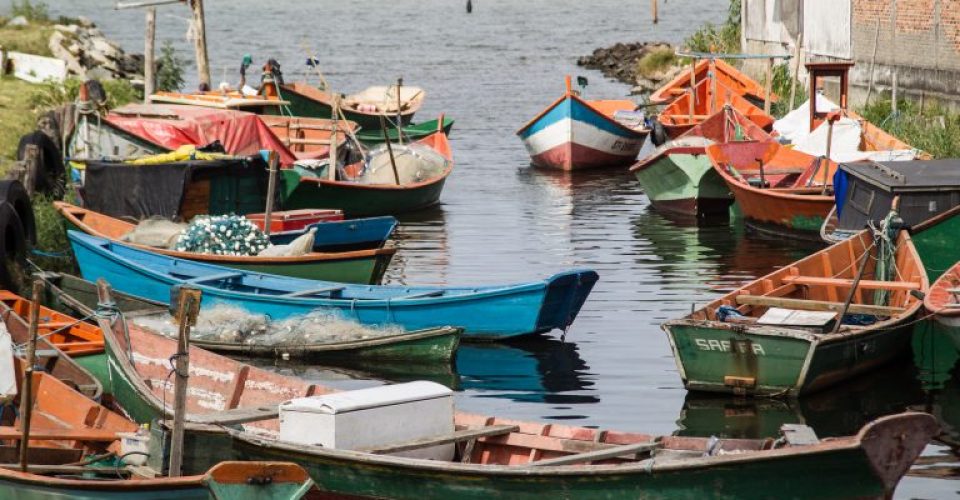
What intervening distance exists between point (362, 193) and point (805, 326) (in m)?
13.7

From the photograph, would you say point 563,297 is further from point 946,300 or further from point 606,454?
point 606,454

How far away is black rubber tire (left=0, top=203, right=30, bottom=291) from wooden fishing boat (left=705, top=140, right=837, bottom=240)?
11.9 meters

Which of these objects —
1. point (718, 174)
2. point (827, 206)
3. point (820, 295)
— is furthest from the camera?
point (718, 174)

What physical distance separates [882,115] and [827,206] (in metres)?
7.98

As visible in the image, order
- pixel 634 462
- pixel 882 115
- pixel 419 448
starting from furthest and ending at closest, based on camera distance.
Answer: pixel 882 115 < pixel 419 448 < pixel 634 462

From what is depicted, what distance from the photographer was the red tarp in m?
28.3

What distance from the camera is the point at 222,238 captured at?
21297 millimetres

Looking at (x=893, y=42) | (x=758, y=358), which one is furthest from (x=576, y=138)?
(x=758, y=358)

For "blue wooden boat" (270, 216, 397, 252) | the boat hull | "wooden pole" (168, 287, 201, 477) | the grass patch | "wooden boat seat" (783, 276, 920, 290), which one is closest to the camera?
"wooden pole" (168, 287, 201, 477)

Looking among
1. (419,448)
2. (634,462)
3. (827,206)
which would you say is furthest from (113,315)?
(827,206)

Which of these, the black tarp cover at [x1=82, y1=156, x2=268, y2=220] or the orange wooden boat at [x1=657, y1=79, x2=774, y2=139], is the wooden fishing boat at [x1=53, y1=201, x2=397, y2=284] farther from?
the orange wooden boat at [x1=657, y1=79, x2=774, y2=139]

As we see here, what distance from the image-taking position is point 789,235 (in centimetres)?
2616

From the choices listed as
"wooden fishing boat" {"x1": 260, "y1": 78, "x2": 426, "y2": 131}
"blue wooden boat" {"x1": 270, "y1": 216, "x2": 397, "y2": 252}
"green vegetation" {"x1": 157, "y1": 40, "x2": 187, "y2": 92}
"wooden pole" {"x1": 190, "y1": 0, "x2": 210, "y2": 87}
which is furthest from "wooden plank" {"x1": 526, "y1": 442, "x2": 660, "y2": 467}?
"green vegetation" {"x1": 157, "y1": 40, "x2": 187, "y2": 92}

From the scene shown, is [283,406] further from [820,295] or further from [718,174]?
[718,174]
